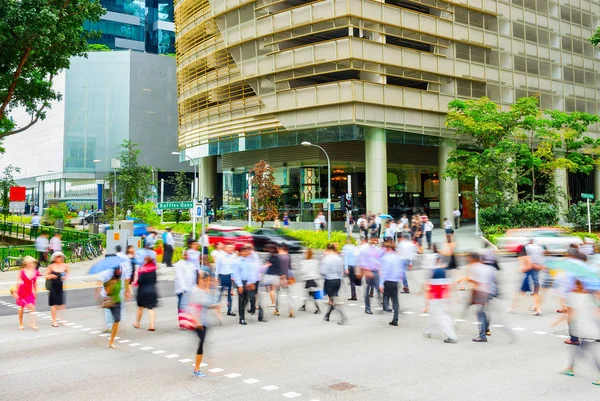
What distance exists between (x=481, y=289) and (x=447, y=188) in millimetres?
36209

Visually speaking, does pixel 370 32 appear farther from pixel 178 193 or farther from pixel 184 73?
pixel 178 193

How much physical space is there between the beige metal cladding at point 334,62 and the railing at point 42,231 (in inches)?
696

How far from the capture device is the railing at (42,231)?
3186 centimetres

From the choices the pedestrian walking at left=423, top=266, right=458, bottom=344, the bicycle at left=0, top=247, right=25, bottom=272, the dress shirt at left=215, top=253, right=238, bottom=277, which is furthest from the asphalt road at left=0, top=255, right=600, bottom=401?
the bicycle at left=0, top=247, right=25, bottom=272

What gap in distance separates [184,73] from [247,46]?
484 inches

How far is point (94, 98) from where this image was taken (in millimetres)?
79562

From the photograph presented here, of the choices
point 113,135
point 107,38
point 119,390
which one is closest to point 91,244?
point 119,390

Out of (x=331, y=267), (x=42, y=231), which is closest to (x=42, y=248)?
(x=42, y=231)

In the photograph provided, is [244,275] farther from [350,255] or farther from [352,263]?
[350,255]

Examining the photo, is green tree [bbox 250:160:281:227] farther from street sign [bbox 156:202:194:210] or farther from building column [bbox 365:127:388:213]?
street sign [bbox 156:202:194:210]

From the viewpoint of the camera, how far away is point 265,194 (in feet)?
146

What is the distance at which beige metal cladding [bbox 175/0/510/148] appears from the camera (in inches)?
1594

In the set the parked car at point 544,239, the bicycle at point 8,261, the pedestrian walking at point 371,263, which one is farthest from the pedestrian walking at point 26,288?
the parked car at point 544,239

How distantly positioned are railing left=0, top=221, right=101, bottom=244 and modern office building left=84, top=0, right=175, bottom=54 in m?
65.2
